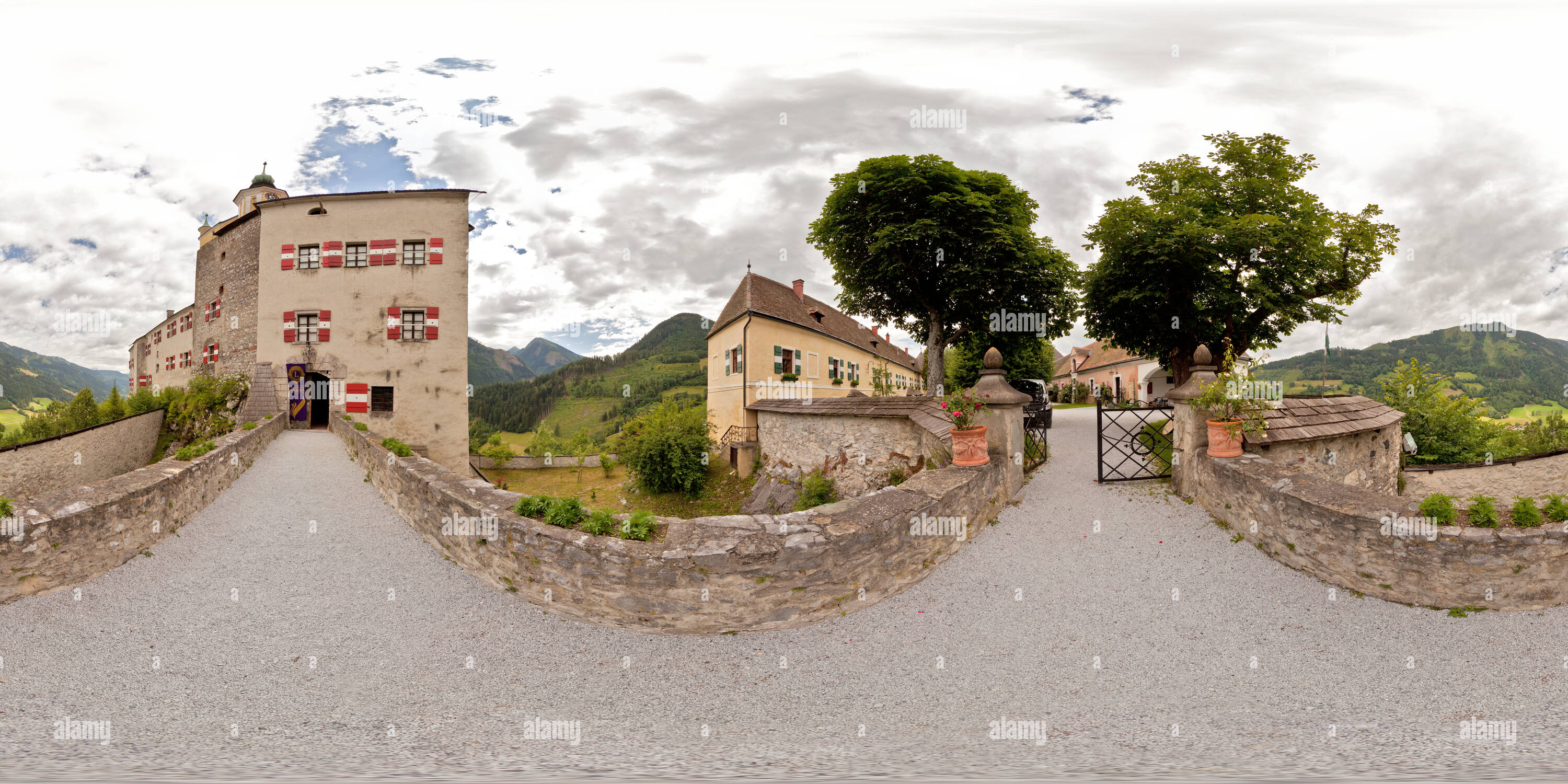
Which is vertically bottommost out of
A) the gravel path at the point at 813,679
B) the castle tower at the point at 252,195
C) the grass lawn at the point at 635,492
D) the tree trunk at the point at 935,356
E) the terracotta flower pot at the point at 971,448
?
the grass lawn at the point at 635,492

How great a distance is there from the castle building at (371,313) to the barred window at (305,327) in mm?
37

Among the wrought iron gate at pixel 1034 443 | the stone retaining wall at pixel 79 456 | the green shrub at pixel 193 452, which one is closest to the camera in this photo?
the green shrub at pixel 193 452

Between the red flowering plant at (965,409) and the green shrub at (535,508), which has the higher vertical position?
the red flowering plant at (965,409)

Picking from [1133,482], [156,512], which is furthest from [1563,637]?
[156,512]

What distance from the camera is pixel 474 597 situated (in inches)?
253

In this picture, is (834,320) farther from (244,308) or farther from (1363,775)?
(1363,775)

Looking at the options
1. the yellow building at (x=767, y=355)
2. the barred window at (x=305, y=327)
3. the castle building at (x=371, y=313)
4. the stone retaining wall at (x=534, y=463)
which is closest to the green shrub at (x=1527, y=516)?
the yellow building at (x=767, y=355)

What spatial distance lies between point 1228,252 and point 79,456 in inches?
1253

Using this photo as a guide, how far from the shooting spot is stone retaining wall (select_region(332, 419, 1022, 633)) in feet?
18.0

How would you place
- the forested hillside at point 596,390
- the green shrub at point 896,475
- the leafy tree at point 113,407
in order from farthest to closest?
the forested hillside at point 596,390, the leafy tree at point 113,407, the green shrub at point 896,475

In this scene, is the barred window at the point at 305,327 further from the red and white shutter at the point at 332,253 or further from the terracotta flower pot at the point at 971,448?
the terracotta flower pot at the point at 971,448

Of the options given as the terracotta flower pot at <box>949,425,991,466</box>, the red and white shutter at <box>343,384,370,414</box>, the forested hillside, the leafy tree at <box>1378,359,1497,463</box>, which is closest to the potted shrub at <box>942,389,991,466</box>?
the terracotta flower pot at <box>949,425,991,466</box>

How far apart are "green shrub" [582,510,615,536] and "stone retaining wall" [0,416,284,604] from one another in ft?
→ 19.5

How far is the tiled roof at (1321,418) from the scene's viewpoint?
844 centimetres
